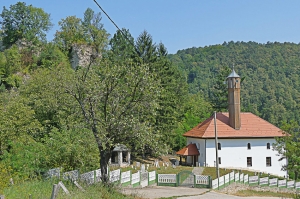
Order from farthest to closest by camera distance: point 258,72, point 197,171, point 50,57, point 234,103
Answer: point 258,72 < point 50,57 < point 234,103 < point 197,171

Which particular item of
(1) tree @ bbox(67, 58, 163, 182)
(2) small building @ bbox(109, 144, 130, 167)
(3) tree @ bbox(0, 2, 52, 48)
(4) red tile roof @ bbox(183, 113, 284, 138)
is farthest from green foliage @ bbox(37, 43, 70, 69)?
(1) tree @ bbox(67, 58, 163, 182)

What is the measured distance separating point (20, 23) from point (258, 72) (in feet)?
300

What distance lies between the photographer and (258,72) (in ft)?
399

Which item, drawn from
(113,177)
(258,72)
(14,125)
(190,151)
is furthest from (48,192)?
(258,72)

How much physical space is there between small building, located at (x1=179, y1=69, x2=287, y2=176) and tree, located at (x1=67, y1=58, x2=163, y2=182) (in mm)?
26907

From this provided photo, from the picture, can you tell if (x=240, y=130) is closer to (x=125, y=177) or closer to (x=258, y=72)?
(x=125, y=177)

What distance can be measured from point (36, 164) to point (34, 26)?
36.5 metres

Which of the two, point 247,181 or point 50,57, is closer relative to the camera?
point 247,181

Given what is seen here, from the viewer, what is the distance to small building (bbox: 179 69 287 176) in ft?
136

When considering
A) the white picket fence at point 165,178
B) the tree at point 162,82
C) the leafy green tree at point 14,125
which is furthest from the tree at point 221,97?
the leafy green tree at point 14,125

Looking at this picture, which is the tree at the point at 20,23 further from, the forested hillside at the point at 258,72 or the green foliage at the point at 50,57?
the forested hillside at the point at 258,72

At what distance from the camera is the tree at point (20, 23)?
1848 inches

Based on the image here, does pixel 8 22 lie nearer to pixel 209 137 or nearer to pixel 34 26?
pixel 34 26

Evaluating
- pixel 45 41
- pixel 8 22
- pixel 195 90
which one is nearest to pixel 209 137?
pixel 45 41
